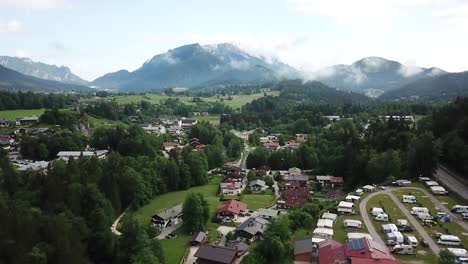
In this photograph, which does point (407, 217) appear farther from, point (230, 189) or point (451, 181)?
point (230, 189)

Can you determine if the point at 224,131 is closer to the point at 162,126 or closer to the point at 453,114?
the point at 162,126

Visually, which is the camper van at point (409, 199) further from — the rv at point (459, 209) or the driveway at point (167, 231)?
the driveway at point (167, 231)

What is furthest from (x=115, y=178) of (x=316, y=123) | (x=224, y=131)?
(x=316, y=123)

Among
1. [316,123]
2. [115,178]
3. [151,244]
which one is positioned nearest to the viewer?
[151,244]

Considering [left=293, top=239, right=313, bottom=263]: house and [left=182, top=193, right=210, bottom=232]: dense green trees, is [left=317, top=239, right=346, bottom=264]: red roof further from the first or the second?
[left=182, top=193, right=210, bottom=232]: dense green trees

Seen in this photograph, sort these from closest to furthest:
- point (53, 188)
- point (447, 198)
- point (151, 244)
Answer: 1. point (151, 244)
2. point (53, 188)
3. point (447, 198)

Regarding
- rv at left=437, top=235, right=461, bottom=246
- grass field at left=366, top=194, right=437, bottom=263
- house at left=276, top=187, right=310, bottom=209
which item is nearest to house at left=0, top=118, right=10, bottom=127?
house at left=276, top=187, right=310, bottom=209

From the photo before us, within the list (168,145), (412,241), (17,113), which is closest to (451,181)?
(412,241)
